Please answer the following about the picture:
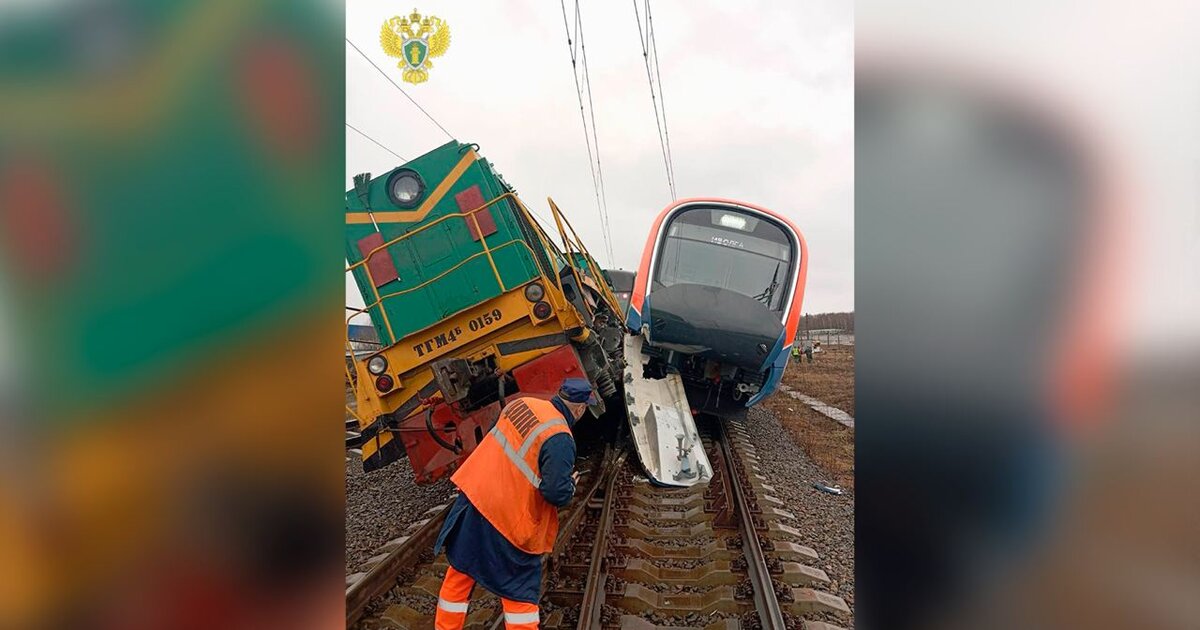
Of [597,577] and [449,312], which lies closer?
[597,577]

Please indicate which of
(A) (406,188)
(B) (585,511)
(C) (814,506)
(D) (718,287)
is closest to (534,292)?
(A) (406,188)

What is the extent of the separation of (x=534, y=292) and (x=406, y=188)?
187 centimetres

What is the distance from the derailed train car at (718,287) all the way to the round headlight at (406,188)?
284cm

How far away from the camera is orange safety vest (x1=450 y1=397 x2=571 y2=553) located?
3.05m

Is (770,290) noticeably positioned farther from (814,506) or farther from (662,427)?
(814,506)

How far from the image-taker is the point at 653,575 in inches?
165

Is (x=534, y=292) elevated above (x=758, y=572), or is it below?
above

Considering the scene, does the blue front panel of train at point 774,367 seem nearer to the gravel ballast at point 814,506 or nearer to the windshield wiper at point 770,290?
the windshield wiper at point 770,290
